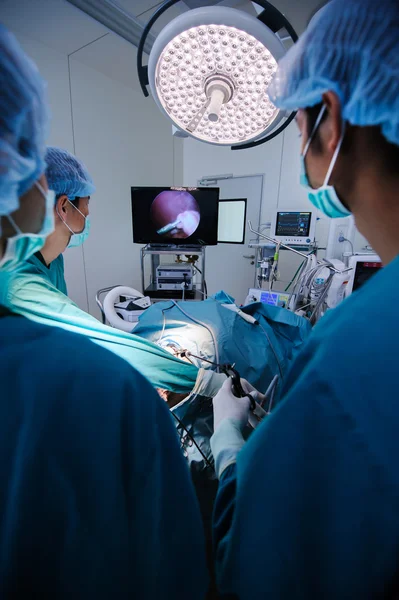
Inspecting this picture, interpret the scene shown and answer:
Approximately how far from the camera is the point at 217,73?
597mm

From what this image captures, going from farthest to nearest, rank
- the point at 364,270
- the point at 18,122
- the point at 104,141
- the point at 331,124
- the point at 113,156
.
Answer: the point at 113,156 < the point at 104,141 < the point at 364,270 < the point at 331,124 < the point at 18,122

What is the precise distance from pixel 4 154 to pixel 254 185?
10.7 ft

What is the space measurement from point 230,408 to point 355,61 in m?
0.80

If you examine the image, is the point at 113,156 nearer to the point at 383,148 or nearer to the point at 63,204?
the point at 63,204

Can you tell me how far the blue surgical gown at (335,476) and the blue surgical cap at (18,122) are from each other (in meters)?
0.48

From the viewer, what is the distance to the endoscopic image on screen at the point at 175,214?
2238mm

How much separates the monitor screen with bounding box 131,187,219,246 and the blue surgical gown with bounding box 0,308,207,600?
1993 mm

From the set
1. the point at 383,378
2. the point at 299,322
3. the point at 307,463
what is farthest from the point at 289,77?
the point at 299,322

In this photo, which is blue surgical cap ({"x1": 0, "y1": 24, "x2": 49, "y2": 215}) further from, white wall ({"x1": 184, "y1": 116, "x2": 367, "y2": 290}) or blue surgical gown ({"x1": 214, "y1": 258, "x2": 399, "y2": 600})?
white wall ({"x1": 184, "y1": 116, "x2": 367, "y2": 290})

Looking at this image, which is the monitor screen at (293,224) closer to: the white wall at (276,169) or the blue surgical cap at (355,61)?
the white wall at (276,169)

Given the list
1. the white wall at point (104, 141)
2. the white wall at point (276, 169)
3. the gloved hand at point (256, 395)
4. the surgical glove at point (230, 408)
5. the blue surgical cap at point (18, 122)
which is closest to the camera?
the blue surgical cap at point (18, 122)

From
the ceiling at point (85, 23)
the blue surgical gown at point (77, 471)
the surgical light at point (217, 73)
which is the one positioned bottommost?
the blue surgical gown at point (77, 471)

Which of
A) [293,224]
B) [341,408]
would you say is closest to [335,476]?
[341,408]

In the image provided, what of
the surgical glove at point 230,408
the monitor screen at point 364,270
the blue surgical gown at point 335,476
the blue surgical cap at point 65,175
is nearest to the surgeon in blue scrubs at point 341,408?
the blue surgical gown at point 335,476
